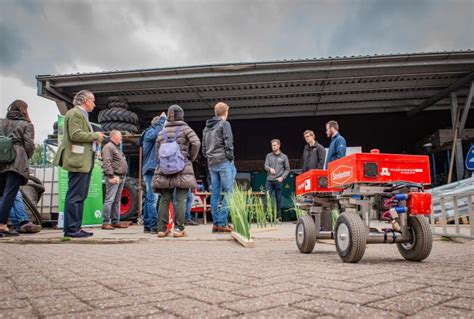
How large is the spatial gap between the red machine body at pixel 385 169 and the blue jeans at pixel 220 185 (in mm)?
2776

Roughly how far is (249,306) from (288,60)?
24.1ft

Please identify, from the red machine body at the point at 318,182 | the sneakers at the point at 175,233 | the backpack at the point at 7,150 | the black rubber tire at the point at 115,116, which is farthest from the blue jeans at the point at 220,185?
the black rubber tire at the point at 115,116

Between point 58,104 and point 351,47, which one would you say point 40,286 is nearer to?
point 58,104

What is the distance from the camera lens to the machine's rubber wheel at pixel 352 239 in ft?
8.21

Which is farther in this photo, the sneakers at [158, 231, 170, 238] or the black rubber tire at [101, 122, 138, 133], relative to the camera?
the black rubber tire at [101, 122, 138, 133]

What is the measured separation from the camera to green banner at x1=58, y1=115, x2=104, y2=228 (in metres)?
6.62

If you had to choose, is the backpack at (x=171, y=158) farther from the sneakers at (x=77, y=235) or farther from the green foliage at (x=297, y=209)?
the green foliage at (x=297, y=209)

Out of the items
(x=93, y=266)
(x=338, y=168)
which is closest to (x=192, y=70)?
(x=338, y=168)

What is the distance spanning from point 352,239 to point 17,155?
4471mm

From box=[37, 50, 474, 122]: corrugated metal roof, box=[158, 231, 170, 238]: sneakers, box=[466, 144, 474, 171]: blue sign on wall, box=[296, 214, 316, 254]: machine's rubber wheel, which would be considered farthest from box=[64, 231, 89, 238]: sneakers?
box=[466, 144, 474, 171]: blue sign on wall

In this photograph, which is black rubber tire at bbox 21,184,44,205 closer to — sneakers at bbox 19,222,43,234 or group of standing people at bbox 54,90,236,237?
sneakers at bbox 19,222,43,234

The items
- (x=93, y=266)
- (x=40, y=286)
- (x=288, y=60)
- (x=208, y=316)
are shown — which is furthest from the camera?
(x=288, y=60)

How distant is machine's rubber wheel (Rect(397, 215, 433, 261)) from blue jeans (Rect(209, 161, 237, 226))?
293cm

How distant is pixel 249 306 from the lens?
1.34 m
